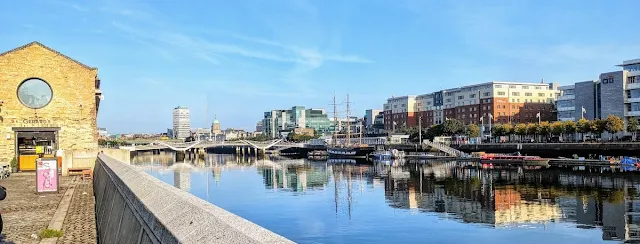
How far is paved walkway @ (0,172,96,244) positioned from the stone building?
36.4 ft

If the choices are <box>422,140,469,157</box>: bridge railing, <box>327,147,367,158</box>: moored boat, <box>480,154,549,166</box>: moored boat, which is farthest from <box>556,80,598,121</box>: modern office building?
<box>327,147,367,158</box>: moored boat

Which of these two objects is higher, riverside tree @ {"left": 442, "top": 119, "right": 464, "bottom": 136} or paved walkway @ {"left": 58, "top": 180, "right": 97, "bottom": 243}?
riverside tree @ {"left": 442, "top": 119, "right": 464, "bottom": 136}

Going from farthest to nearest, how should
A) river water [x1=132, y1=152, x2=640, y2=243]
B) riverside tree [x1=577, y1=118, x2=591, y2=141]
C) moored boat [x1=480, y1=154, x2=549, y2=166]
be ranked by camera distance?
riverside tree [x1=577, y1=118, x2=591, y2=141]
moored boat [x1=480, y1=154, x2=549, y2=166]
river water [x1=132, y1=152, x2=640, y2=243]

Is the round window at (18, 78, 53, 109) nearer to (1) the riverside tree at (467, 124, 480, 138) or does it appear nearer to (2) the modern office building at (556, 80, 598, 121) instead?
(1) the riverside tree at (467, 124, 480, 138)

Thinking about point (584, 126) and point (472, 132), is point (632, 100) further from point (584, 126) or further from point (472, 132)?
point (472, 132)

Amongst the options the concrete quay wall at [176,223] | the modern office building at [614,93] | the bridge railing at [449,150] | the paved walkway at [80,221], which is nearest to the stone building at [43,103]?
the paved walkway at [80,221]

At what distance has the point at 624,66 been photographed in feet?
331

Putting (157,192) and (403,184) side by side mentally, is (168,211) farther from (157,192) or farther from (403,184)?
(403,184)

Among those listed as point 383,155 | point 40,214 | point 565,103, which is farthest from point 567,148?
point 40,214

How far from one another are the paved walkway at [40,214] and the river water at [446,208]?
421 inches

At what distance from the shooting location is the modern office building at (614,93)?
98.2m

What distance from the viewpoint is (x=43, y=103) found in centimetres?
3491

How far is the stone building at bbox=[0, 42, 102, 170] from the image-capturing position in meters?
33.7

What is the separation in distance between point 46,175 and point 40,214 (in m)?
5.51
